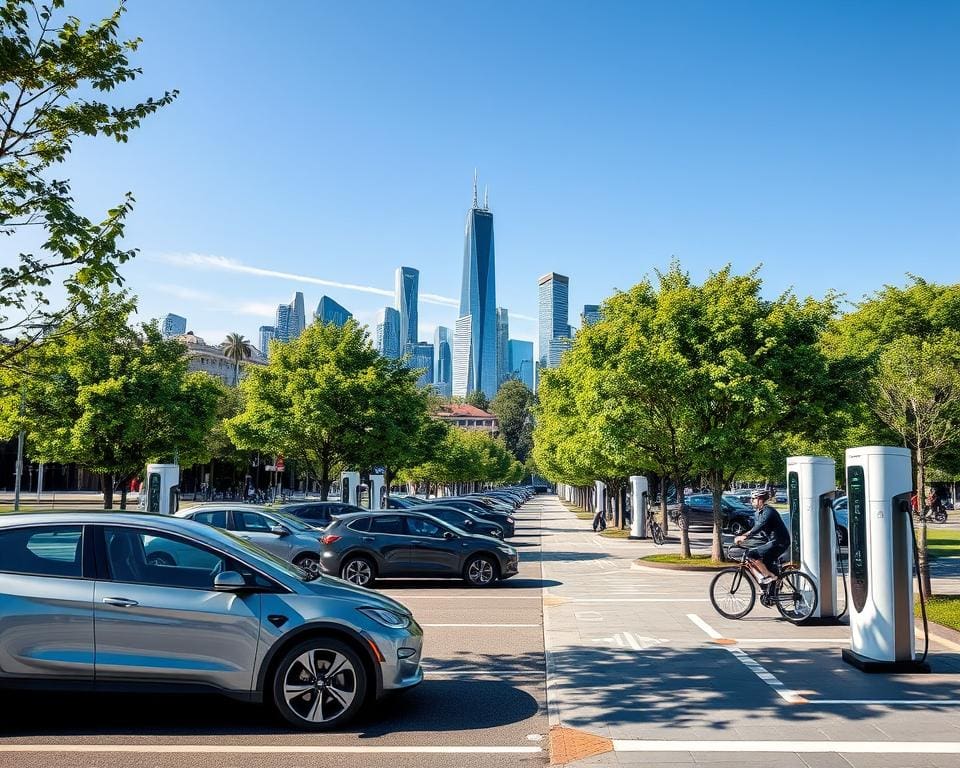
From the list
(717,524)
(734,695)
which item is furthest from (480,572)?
(734,695)

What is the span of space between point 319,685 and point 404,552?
9856 mm

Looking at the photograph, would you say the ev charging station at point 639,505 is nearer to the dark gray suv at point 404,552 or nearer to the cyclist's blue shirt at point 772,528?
the dark gray suv at point 404,552

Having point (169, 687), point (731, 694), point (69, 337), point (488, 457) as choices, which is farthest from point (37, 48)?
point (488, 457)

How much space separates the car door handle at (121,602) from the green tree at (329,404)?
69.6ft

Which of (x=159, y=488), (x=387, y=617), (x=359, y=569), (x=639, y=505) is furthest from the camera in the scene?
(x=639, y=505)

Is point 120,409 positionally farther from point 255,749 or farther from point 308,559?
point 255,749

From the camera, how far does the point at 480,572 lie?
1606 centimetres

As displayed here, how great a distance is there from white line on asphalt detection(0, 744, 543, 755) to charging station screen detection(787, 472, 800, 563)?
749cm

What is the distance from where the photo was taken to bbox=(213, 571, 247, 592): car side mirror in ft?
20.0

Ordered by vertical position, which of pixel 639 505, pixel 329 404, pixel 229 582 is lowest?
pixel 639 505

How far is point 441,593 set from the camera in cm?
1509

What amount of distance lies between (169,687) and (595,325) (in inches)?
919

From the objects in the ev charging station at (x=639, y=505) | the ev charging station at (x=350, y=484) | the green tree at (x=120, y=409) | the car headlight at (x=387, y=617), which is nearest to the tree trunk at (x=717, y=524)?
the ev charging station at (x=639, y=505)

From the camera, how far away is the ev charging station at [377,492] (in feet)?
107
